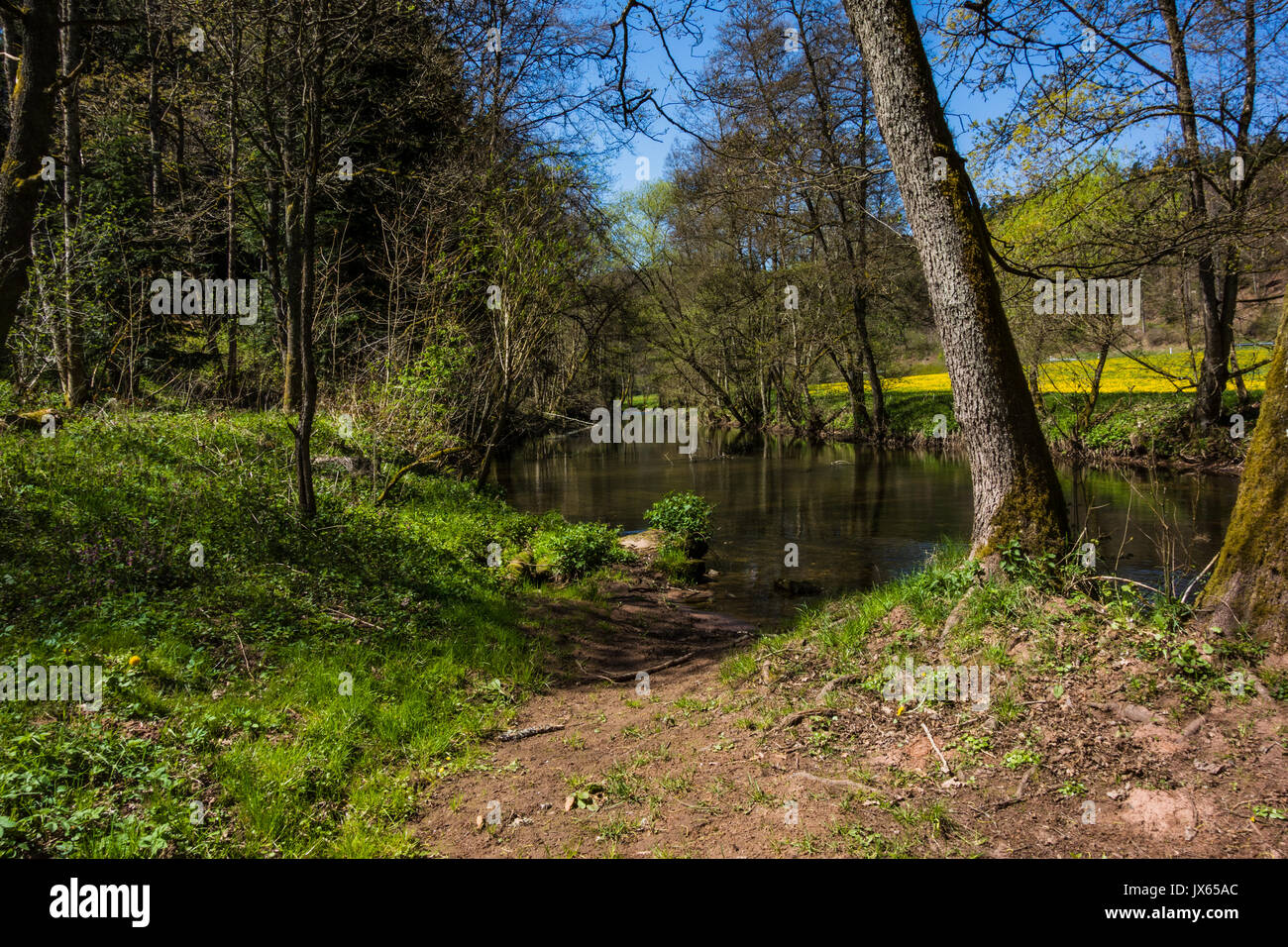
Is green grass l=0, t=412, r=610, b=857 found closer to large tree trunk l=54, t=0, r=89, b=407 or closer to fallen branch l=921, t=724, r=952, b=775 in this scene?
large tree trunk l=54, t=0, r=89, b=407

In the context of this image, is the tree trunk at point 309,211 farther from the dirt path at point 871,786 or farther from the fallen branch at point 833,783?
the fallen branch at point 833,783

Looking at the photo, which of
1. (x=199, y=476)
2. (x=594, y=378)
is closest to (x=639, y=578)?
(x=199, y=476)

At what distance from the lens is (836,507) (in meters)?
16.3

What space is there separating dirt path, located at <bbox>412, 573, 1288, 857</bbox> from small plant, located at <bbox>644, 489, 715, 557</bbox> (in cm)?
707

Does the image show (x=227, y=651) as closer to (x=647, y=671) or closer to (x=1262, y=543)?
(x=647, y=671)

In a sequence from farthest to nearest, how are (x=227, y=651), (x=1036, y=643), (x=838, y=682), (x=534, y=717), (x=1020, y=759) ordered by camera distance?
(x=534, y=717), (x=227, y=651), (x=838, y=682), (x=1036, y=643), (x=1020, y=759)

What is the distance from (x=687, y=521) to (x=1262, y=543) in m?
9.01

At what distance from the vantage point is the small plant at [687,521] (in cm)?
1224

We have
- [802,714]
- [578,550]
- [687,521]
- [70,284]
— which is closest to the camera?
[802,714]

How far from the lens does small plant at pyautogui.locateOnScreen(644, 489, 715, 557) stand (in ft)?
40.2

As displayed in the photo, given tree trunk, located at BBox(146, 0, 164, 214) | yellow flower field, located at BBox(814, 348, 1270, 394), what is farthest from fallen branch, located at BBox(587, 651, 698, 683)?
yellow flower field, located at BBox(814, 348, 1270, 394)

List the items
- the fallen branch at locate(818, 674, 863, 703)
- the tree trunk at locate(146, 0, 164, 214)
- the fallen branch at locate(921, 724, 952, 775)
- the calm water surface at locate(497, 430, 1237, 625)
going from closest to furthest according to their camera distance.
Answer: the fallen branch at locate(921, 724, 952, 775), the fallen branch at locate(818, 674, 863, 703), the calm water surface at locate(497, 430, 1237, 625), the tree trunk at locate(146, 0, 164, 214)

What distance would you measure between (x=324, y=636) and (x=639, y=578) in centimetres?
530

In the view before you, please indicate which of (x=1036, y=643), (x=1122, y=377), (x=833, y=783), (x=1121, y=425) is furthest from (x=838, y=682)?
(x=1122, y=377)
